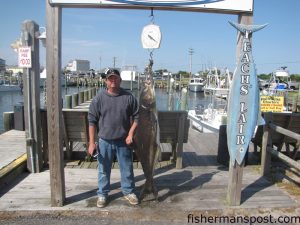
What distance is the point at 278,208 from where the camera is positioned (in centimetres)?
482

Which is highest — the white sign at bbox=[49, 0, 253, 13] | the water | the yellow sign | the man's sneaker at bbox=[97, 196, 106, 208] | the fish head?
the white sign at bbox=[49, 0, 253, 13]

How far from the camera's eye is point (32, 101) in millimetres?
6121

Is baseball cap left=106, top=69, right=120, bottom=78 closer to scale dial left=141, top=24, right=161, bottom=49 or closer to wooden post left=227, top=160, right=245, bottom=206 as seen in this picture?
scale dial left=141, top=24, right=161, bottom=49

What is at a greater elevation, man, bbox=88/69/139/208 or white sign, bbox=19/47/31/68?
white sign, bbox=19/47/31/68

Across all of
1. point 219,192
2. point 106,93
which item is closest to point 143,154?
point 106,93

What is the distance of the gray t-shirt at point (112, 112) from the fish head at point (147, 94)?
14 cm

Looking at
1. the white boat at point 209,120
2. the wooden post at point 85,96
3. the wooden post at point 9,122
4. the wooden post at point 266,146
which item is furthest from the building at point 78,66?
the wooden post at point 266,146

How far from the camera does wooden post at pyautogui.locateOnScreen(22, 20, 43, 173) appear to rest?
234 inches

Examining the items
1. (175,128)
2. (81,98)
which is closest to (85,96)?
(81,98)

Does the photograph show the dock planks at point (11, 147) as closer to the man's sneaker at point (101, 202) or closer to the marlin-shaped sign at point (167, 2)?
the man's sneaker at point (101, 202)

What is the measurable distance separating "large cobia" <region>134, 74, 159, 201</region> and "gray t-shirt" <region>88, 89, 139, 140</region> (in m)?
0.15

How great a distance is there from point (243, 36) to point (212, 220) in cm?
241

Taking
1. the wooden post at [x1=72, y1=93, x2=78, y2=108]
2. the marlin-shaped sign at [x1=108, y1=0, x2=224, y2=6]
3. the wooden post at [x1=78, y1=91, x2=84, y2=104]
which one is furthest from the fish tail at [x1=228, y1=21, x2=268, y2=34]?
the wooden post at [x1=78, y1=91, x2=84, y2=104]
